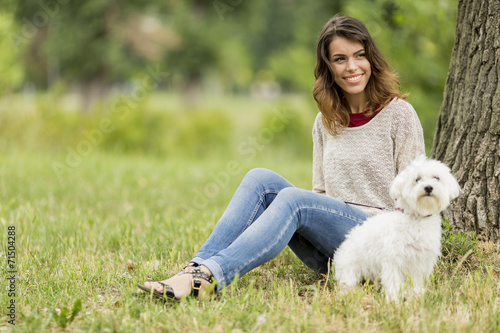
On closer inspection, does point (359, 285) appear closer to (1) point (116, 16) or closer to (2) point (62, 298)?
(2) point (62, 298)

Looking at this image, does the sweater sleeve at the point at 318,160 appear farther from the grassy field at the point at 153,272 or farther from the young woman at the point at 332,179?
the grassy field at the point at 153,272

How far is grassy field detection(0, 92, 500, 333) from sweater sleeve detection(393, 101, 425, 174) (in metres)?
0.67

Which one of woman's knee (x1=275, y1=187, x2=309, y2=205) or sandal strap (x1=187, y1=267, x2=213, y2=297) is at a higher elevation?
woman's knee (x1=275, y1=187, x2=309, y2=205)

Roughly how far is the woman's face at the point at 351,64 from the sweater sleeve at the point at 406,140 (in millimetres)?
354

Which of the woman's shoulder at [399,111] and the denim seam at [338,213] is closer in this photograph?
the denim seam at [338,213]

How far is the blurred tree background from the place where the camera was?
28.5 feet

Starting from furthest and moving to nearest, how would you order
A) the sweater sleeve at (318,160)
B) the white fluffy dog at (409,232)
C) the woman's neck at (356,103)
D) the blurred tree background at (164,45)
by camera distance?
the blurred tree background at (164,45) < the sweater sleeve at (318,160) < the woman's neck at (356,103) < the white fluffy dog at (409,232)

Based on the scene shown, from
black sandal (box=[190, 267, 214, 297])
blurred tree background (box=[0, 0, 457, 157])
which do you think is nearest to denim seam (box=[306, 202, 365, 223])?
black sandal (box=[190, 267, 214, 297])

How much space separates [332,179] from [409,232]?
2.27 feet

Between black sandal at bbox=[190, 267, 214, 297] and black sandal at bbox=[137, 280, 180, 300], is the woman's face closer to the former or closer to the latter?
black sandal at bbox=[190, 267, 214, 297]

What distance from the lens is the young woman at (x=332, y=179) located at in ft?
9.63

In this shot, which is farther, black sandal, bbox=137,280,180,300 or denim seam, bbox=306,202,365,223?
denim seam, bbox=306,202,365,223

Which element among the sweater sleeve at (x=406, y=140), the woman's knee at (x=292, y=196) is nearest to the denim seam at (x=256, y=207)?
the woman's knee at (x=292, y=196)

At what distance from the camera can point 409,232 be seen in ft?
9.18
